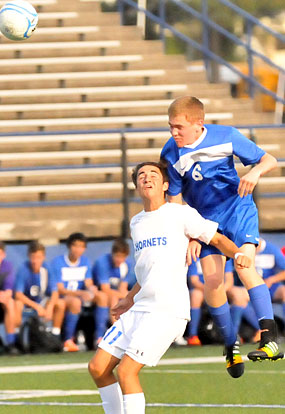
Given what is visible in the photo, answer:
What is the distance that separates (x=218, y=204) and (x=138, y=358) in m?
1.58

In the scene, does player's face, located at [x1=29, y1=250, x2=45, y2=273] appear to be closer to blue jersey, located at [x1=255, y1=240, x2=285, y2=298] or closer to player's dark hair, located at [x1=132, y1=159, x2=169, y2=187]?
blue jersey, located at [x1=255, y1=240, x2=285, y2=298]

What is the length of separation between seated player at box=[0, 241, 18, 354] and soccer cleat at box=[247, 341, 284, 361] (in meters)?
6.48

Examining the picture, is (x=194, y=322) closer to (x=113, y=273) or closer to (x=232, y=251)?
(x=113, y=273)

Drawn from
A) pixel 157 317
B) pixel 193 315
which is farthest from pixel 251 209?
pixel 193 315

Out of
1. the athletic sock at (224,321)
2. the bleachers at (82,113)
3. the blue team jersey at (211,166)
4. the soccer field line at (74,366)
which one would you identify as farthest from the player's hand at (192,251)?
the bleachers at (82,113)

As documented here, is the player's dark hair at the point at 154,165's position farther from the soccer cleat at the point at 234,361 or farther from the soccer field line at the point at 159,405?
the soccer field line at the point at 159,405

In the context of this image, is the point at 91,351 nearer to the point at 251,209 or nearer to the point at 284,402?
the point at 284,402

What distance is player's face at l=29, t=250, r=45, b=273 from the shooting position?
42.1ft

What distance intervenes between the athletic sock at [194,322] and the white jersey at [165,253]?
6756 millimetres

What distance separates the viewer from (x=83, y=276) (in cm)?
1309

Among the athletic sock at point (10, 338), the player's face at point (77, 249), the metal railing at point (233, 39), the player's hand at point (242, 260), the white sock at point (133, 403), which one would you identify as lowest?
the athletic sock at point (10, 338)

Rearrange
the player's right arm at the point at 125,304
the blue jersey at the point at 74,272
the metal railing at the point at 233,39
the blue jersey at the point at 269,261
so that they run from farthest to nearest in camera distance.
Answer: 1. the metal railing at the point at 233,39
2. the blue jersey at the point at 74,272
3. the blue jersey at the point at 269,261
4. the player's right arm at the point at 125,304

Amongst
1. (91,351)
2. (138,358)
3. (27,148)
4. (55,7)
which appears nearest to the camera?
(138,358)

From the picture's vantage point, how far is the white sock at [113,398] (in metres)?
6.04
